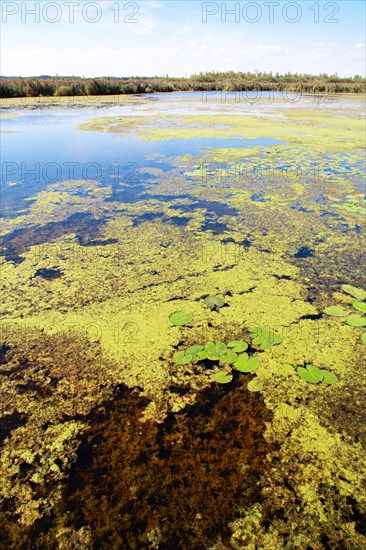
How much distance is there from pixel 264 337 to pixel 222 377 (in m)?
0.29

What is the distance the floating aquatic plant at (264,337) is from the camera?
1374 mm

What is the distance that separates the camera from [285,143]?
5238 mm

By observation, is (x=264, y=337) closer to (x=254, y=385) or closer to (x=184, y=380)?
(x=254, y=385)

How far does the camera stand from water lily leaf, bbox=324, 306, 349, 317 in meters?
1.53

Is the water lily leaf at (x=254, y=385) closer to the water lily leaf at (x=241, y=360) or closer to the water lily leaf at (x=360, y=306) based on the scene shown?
the water lily leaf at (x=241, y=360)

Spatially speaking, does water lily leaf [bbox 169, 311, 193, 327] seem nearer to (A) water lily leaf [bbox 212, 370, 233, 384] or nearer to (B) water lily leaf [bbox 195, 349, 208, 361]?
(B) water lily leaf [bbox 195, 349, 208, 361]

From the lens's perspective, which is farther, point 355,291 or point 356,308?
point 355,291

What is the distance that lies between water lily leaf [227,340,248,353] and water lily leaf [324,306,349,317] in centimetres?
45

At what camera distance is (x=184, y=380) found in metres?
1.23

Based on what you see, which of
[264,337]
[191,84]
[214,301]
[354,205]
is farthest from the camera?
[191,84]

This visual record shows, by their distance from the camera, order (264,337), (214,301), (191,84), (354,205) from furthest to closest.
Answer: (191,84) < (354,205) < (214,301) < (264,337)

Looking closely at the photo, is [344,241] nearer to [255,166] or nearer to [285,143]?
[255,166]

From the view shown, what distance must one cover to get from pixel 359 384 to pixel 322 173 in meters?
3.05

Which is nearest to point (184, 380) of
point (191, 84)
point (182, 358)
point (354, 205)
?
point (182, 358)
